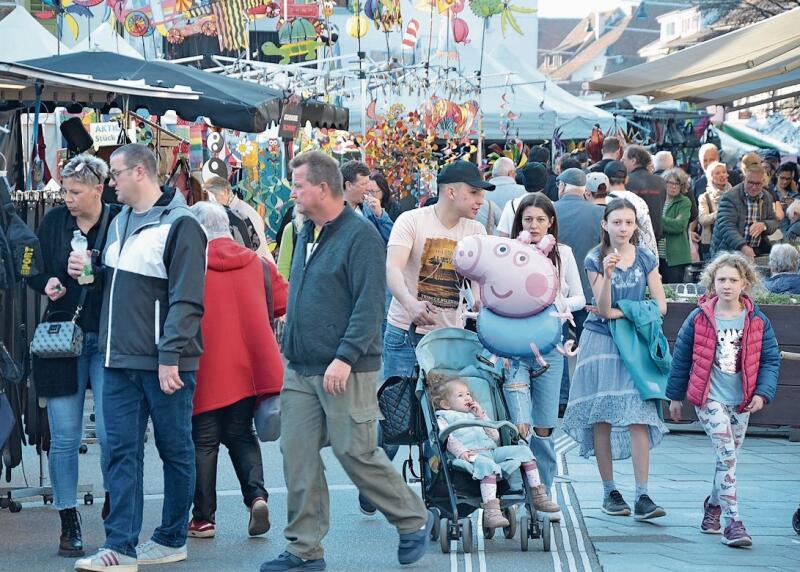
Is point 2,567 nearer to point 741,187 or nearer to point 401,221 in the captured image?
point 401,221

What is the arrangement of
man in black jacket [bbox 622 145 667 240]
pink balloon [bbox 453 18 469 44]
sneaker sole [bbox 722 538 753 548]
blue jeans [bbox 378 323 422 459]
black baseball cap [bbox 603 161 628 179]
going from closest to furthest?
sneaker sole [bbox 722 538 753 548], blue jeans [bbox 378 323 422 459], black baseball cap [bbox 603 161 628 179], man in black jacket [bbox 622 145 667 240], pink balloon [bbox 453 18 469 44]

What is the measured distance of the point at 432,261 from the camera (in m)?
7.58

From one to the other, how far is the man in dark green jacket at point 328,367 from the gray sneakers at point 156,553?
57cm

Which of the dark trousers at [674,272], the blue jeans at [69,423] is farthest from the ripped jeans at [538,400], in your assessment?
the dark trousers at [674,272]

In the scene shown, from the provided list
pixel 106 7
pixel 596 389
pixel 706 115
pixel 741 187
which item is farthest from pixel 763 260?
pixel 706 115

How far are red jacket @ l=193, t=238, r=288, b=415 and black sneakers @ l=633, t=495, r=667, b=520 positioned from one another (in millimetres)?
2045

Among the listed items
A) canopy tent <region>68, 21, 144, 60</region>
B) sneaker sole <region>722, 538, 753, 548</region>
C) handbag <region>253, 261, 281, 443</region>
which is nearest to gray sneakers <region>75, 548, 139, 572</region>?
handbag <region>253, 261, 281, 443</region>

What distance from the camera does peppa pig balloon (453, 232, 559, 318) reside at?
7.27 metres

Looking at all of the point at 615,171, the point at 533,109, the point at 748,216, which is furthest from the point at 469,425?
the point at 533,109

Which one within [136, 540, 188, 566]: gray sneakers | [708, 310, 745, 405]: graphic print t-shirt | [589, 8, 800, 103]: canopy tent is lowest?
[136, 540, 188, 566]: gray sneakers

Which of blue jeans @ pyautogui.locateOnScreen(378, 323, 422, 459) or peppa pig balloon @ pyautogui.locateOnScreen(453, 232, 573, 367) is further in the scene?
blue jeans @ pyautogui.locateOnScreen(378, 323, 422, 459)

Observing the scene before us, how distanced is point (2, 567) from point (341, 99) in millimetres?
14271

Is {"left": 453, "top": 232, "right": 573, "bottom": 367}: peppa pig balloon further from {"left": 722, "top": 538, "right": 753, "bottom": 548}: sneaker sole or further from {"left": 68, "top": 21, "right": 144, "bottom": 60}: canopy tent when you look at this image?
{"left": 68, "top": 21, "right": 144, "bottom": 60}: canopy tent

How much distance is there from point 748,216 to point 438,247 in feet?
23.1
